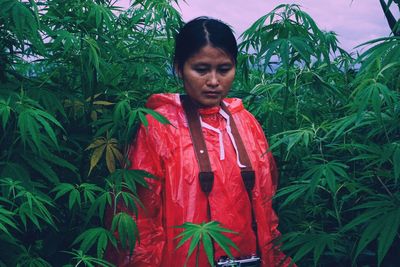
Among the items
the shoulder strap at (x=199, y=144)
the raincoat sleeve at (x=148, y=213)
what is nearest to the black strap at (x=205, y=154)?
the shoulder strap at (x=199, y=144)

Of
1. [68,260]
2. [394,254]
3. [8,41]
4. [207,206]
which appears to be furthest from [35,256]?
[394,254]

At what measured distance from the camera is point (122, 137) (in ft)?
6.63

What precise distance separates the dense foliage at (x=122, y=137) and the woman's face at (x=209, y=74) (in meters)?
0.13

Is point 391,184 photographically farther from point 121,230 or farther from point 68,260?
point 68,260

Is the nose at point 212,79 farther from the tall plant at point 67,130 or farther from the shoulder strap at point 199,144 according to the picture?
the tall plant at point 67,130

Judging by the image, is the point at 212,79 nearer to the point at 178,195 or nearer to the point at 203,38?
the point at 203,38

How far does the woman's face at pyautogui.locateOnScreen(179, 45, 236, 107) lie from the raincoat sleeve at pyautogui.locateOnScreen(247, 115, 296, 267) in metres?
0.29

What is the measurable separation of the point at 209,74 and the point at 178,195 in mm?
439

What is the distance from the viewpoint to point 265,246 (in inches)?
82.8

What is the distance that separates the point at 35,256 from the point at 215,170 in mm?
679

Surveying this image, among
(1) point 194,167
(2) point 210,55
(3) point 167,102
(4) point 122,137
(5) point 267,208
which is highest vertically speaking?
(2) point 210,55

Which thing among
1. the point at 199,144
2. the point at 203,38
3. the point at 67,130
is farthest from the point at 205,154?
the point at 67,130

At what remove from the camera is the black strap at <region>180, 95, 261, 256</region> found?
1967 mm

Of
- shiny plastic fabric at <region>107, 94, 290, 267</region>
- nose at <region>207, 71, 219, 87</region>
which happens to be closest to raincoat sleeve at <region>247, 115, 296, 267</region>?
shiny plastic fabric at <region>107, 94, 290, 267</region>
